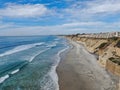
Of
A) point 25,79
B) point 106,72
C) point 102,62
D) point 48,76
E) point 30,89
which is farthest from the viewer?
point 102,62

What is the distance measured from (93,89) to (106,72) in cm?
788

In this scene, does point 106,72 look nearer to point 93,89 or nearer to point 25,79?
point 93,89

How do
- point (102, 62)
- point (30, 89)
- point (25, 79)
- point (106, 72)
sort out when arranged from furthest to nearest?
point (102, 62), point (106, 72), point (25, 79), point (30, 89)

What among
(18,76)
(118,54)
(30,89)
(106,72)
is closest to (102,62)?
(118,54)

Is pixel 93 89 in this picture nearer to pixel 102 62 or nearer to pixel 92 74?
pixel 92 74

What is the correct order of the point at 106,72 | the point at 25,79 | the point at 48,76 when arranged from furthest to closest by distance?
the point at 106,72 < the point at 48,76 < the point at 25,79

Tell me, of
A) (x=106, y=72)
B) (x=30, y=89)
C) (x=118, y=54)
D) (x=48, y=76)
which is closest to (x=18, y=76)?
(x=48, y=76)

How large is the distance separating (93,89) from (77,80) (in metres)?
3.84

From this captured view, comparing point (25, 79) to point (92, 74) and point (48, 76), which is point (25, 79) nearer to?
point (48, 76)

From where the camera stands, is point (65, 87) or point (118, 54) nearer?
point (65, 87)

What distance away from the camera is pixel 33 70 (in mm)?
28938

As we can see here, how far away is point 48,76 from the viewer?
85.4ft

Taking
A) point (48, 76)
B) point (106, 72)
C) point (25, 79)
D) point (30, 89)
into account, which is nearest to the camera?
point (30, 89)

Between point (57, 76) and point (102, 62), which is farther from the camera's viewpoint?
point (102, 62)
